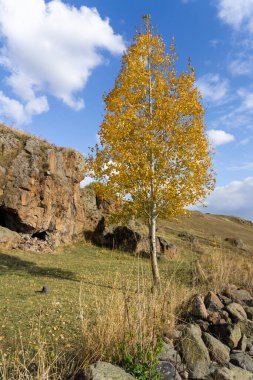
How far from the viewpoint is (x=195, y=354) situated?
6.36 metres

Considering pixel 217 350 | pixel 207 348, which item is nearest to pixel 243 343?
pixel 217 350

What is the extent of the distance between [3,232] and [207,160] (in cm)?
1254

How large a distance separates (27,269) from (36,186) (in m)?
7.48

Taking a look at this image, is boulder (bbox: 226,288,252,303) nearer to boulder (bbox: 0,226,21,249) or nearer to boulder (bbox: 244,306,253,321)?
boulder (bbox: 244,306,253,321)

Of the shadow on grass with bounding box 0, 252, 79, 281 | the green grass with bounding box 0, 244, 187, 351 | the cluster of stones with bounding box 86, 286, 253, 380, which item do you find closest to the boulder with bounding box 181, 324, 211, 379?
the cluster of stones with bounding box 86, 286, 253, 380

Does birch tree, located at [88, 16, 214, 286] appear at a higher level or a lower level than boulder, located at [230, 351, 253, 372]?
higher

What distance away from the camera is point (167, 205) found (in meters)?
14.8

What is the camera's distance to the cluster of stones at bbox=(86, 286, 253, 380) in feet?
18.6

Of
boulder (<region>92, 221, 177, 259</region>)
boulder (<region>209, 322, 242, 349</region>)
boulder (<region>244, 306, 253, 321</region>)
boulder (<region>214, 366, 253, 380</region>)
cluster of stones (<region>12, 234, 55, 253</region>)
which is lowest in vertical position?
boulder (<region>214, 366, 253, 380</region>)

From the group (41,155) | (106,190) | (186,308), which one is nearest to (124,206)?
(106,190)

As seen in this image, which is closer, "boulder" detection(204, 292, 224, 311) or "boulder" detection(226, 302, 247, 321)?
"boulder" detection(226, 302, 247, 321)

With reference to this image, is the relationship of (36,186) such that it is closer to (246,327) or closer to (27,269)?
(27,269)

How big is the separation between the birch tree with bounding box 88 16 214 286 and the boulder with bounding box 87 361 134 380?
28.0 feet

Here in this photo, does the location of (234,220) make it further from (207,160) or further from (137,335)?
(137,335)
